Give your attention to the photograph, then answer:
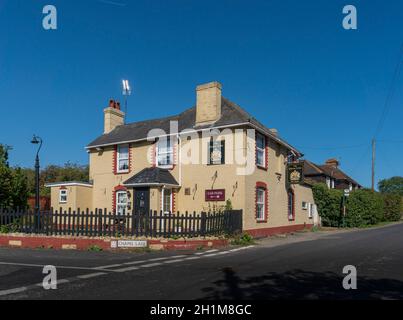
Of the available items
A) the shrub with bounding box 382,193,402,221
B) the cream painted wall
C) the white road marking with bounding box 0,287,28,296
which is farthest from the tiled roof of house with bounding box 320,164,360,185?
the white road marking with bounding box 0,287,28,296

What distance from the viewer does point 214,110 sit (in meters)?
21.5

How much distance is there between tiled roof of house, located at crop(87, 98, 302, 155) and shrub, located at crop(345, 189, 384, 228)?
26.5 feet

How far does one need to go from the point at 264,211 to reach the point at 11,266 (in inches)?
575

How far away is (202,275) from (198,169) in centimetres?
1232

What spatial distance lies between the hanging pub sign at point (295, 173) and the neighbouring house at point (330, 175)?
1373 cm

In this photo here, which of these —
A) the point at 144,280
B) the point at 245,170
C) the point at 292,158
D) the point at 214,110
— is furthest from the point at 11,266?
the point at 292,158

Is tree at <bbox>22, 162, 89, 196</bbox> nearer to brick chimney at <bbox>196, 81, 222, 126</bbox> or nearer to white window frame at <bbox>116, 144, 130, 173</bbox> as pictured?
white window frame at <bbox>116, 144, 130, 173</bbox>

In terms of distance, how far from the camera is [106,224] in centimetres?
1528

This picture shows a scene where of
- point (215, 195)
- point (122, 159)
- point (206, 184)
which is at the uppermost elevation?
point (122, 159)

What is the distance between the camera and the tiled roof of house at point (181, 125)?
20672 millimetres

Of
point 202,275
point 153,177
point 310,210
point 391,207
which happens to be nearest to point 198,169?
point 153,177

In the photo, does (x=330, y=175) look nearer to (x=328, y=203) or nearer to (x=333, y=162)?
(x=333, y=162)

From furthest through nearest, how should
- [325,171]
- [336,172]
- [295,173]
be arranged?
1. [336,172]
2. [325,171]
3. [295,173]
